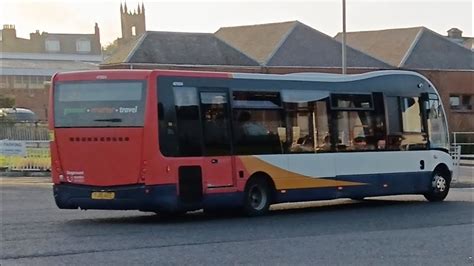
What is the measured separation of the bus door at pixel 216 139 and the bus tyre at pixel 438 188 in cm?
661

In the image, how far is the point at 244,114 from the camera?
17.7 m

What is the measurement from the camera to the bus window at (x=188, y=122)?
16469 mm

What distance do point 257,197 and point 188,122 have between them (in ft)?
7.60

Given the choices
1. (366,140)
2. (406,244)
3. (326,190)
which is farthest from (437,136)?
(406,244)

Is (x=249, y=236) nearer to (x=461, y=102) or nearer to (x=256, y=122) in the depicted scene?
(x=256, y=122)

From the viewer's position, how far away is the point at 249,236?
1411 centimetres

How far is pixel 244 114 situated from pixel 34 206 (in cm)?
578

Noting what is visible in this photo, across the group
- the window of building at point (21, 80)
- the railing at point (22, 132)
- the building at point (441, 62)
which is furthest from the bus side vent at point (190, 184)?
the window of building at point (21, 80)

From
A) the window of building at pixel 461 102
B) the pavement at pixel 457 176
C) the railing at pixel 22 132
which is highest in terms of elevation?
the window of building at pixel 461 102

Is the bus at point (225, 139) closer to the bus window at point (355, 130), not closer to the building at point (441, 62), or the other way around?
the bus window at point (355, 130)

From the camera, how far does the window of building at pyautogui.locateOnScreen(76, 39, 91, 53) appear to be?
12738 cm

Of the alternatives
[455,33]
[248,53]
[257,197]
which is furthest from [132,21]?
[257,197]

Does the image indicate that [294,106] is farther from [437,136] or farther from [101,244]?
[101,244]

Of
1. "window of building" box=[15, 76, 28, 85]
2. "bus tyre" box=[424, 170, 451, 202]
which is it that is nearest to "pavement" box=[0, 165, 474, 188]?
"bus tyre" box=[424, 170, 451, 202]
